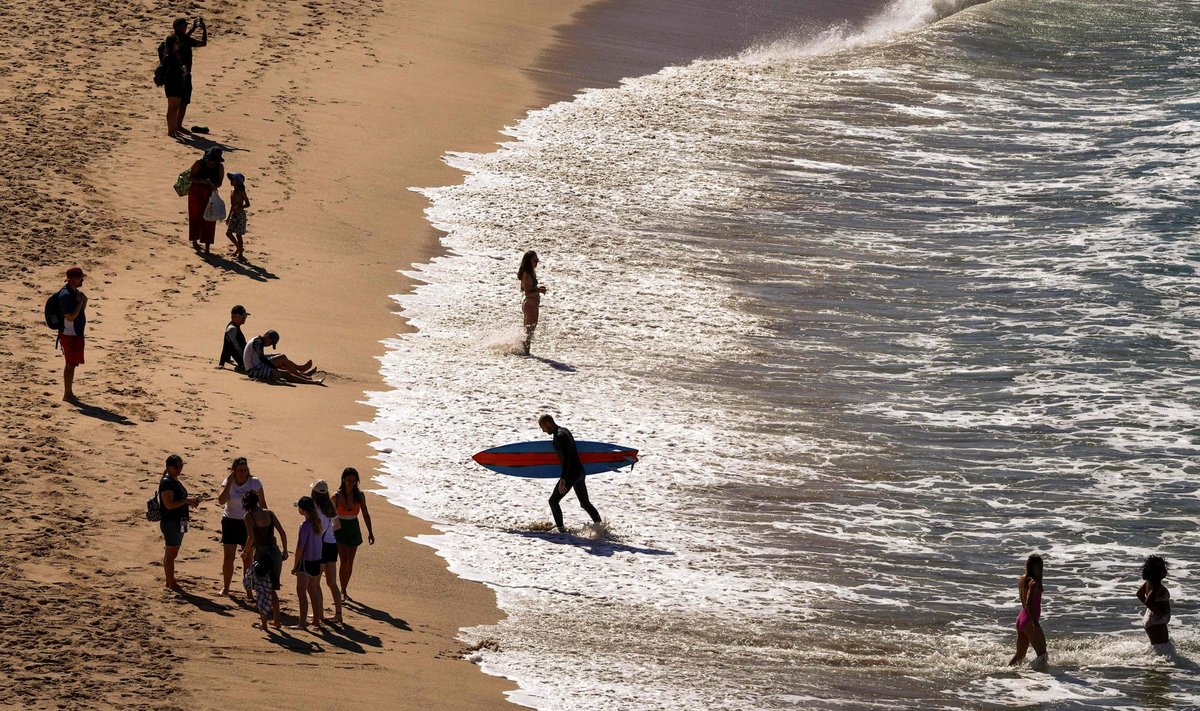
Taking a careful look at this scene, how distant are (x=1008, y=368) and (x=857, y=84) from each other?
18.1 metres

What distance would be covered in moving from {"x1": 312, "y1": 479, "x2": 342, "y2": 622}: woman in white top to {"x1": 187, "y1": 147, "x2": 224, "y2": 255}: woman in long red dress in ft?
37.1

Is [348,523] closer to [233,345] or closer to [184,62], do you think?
[233,345]

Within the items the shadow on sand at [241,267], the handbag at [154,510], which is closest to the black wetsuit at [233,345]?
the shadow on sand at [241,267]

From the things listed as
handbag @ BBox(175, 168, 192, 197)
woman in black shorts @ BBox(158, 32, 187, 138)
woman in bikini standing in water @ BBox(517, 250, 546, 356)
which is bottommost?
woman in bikini standing in water @ BBox(517, 250, 546, 356)

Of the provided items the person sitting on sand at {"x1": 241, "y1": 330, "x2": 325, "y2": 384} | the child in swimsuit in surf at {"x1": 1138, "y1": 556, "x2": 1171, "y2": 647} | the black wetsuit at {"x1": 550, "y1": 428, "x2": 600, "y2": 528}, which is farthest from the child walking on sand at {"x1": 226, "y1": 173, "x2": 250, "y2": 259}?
the child in swimsuit in surf at {"x1": 1138, "y1": 556, "x2": 1171, "y2": 647}

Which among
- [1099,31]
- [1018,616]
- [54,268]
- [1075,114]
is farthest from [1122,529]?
[1099,31]

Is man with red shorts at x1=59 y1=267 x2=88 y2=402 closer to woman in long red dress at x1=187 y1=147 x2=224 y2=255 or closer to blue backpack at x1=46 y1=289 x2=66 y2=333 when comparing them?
blue backpack at x1=46 y1=289 x2=66 y2=333

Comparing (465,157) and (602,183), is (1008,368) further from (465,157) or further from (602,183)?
(465,157)

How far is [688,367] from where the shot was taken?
75.5ft

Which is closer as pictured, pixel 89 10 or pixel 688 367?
pixel 688 367

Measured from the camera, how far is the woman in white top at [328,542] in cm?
1450

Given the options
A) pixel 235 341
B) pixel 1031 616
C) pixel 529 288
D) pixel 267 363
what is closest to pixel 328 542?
pixel 267 363

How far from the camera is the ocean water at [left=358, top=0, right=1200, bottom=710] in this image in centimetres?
1535

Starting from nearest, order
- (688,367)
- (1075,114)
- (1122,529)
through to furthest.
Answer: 1. (1122,529)
2. (688,367)
3. (1075,114)
